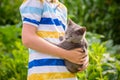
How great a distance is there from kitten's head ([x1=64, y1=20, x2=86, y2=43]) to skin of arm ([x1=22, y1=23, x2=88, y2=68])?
80 mm

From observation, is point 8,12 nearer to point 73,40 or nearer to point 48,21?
point 48,21

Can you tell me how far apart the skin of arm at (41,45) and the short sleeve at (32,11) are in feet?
0.10

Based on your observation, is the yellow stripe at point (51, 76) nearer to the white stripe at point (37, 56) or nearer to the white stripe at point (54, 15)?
the white stripe at point (37, 56)

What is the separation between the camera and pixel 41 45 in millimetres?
2660

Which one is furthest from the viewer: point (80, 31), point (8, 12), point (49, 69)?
point (8, 12)

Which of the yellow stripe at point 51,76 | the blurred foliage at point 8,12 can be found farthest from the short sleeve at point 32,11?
the blurred foliage at point 8,12

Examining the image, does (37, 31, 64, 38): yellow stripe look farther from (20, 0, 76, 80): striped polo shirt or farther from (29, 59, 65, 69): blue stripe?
(29, 59, 65, 69): blue stripe

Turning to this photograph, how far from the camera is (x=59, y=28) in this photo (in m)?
2.79

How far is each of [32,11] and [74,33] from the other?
294mm

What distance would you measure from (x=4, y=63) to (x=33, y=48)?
1.66 meters

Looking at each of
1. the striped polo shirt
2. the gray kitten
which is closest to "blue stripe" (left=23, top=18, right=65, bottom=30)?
the striped polo shirt

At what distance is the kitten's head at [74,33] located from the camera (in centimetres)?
259

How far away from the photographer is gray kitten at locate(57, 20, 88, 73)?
2.60 metres

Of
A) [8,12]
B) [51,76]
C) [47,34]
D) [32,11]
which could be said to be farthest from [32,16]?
[8,12]
